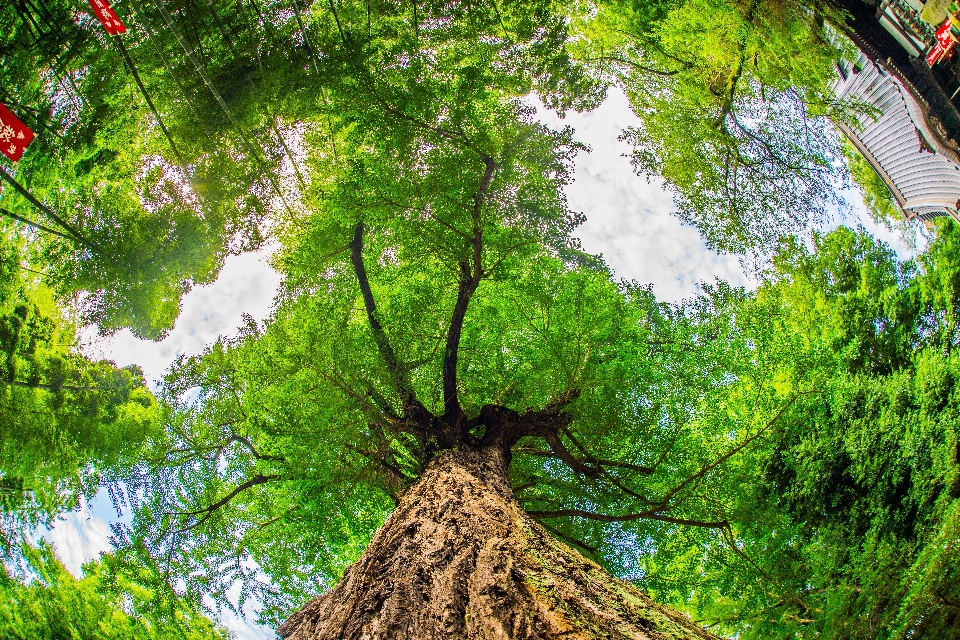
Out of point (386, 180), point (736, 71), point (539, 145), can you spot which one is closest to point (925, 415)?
point (736, 71)

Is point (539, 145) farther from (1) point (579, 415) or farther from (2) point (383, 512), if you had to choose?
(2) point (383, 512)

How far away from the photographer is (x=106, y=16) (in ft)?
11.6

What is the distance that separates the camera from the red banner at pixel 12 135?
3.67 m

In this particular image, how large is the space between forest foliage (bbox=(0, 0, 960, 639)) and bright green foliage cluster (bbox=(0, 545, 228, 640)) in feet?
0.09

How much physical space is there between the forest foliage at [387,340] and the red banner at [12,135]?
409 mm

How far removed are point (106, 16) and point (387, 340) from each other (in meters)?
3.47

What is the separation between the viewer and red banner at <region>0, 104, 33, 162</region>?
3.67m

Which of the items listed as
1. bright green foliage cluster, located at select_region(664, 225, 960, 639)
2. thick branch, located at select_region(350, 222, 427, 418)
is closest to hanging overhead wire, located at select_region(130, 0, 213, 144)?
thick branch, located at select_region(350, 222, 427, 418)

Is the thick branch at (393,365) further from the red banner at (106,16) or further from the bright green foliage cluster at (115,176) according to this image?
the red banner at (106,16)

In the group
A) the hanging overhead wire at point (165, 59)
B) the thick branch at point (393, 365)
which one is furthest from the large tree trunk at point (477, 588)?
the hanging overhead wire at point (165, 59)

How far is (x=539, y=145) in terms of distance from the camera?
14.9ft

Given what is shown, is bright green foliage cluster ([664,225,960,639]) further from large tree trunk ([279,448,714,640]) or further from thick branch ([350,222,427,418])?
thick branch ([350,222,427,418])

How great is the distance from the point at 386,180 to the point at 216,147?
7.49 feet

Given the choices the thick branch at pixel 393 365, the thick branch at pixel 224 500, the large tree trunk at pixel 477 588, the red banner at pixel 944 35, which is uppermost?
the red banner at pixel 944 35
